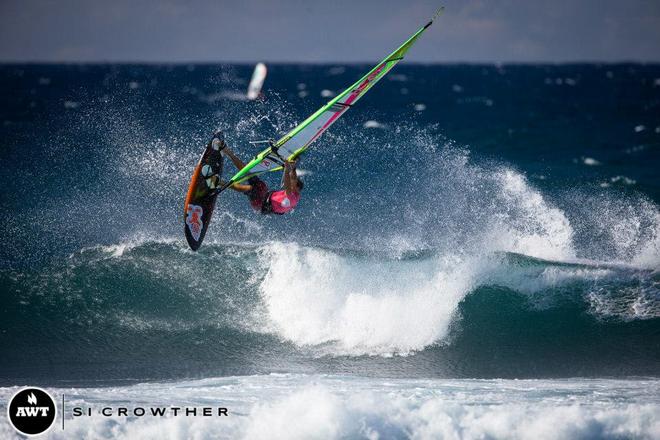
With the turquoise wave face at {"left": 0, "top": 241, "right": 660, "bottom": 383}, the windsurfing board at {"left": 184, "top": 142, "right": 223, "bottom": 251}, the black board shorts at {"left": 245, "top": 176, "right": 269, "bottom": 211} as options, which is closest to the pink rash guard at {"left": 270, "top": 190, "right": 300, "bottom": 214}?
the black board shorts at {"left": 245, "top": 176, "right": 269, "bottom": 211}

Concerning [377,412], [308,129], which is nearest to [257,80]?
[308,129]

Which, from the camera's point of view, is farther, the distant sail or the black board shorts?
the black board shorts

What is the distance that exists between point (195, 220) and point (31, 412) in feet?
10.3

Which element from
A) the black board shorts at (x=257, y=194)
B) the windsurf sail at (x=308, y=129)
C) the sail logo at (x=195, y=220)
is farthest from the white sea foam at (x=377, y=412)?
the windsurf sail at (x=308, y=129)

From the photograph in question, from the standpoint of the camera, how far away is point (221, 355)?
9.48 m

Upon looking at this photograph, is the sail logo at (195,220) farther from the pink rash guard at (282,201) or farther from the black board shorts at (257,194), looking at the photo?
the pink rash guard at (282,201)

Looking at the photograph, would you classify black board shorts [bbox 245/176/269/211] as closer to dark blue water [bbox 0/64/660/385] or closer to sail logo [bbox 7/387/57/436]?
dark blue water [bbox 0/64/660/385]

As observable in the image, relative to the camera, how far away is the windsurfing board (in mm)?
9258

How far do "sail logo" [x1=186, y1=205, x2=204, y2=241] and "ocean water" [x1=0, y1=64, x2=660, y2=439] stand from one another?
1.58 meters

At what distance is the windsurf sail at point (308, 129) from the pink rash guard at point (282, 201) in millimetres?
336

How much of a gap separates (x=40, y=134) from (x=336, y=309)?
1894 centimetres

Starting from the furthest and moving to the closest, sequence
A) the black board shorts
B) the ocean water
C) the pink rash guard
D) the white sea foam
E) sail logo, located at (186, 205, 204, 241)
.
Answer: sail logo, located at (186, 205, 204, 241) → the black board shorts → the pink rash guard → the ocean water → the white sea foam

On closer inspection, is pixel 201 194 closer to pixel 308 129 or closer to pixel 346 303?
pixel 308 129

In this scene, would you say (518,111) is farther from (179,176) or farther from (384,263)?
(384,263)
